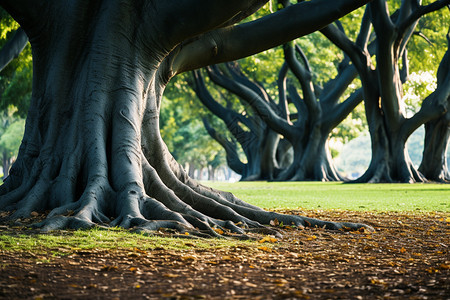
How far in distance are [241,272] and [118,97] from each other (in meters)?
4.33

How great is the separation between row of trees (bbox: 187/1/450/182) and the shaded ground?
632 inches

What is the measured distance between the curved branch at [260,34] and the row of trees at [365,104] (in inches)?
469

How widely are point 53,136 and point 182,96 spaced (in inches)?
1278

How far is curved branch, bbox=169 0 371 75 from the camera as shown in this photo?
833 cm

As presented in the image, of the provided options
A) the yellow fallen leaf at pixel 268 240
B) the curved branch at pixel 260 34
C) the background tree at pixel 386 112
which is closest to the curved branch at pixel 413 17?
the background tree at pixel 386 112

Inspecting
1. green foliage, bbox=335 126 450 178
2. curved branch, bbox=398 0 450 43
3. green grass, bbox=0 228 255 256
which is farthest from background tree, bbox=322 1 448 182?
green foliage, bbox=335 126 450 178

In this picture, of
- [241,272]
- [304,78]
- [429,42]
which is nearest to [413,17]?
[429,42]

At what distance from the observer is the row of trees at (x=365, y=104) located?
23.0m

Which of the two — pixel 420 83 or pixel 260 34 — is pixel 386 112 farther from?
pixel 260 34

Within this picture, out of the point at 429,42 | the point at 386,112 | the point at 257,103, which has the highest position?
the point at 429,42

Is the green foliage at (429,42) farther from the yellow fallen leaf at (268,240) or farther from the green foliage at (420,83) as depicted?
the yellow fallen leaf at (268,240)

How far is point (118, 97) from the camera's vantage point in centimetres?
788

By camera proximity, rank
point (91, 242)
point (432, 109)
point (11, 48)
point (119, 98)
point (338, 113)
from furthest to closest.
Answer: point (338, 113) → point (432, 109) → point (11, 48) → point (119, 98) → point (91, 242)

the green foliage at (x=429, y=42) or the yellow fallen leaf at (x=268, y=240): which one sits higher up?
the green foliage at (x=429, y=42)
